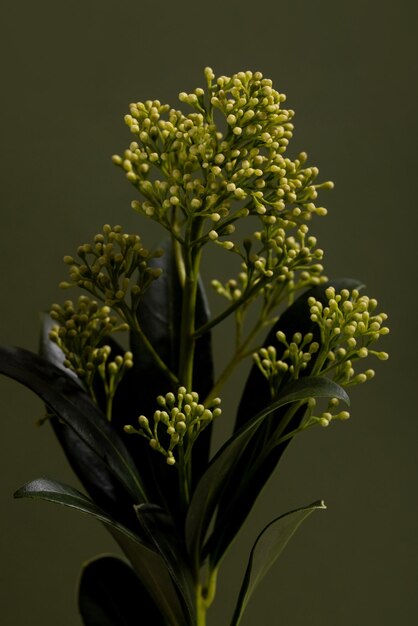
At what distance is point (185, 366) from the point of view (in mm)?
1001

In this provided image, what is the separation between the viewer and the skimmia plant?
0.91m

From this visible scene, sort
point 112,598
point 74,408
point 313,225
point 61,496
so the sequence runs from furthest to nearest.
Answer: point 313,225, point 112,598, point 74,408, point 61,496

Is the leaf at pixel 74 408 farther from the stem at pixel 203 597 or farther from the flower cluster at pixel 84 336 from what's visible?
the stem at pixel 203 597

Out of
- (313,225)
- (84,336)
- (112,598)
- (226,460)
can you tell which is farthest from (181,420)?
(313,225)

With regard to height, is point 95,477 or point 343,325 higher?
point 343,325

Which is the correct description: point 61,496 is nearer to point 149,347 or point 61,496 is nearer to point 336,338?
point 149,347

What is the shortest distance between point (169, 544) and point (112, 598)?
18 cm

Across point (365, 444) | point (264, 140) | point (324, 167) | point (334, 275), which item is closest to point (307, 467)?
point (365, 444)

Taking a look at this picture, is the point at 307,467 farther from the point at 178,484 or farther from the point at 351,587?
the point at 178,484

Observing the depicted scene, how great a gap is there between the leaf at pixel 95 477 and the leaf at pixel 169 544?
2.2 inches

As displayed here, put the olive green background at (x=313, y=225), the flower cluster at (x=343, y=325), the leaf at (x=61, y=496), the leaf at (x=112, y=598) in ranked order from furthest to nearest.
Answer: the olive green background at (x=313, y=225) → the leaf at (x=112, y=598) → the flower cluster at (x=343, y=325) → the leaf at (x=61, y=496)

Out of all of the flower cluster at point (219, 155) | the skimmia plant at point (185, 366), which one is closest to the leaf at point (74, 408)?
the skimmia plant at point (185, 366)

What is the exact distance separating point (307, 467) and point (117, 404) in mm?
571

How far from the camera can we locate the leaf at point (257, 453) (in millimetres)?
1002
